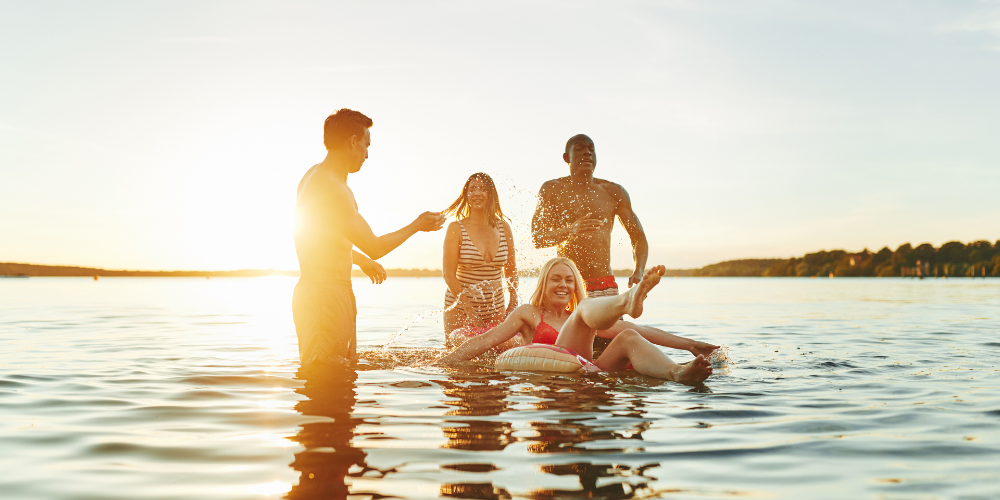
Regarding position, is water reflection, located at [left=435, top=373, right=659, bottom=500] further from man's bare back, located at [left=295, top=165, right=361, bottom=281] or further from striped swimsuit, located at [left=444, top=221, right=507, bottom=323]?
striped swimsuit, located at [left=444, top=221, right=507, bottom=323]

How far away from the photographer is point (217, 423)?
15.5ft

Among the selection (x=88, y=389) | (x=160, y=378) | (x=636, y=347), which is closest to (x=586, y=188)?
(x=636, y=347)

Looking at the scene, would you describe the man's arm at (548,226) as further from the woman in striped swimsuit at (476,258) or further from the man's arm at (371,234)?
the man's arm at (371,234)

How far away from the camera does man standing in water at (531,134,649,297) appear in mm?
9164

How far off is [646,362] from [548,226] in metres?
3.25

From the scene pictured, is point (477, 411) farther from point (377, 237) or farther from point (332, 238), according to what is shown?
point (332, 238)

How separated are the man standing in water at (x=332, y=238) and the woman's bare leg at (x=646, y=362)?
2.33m

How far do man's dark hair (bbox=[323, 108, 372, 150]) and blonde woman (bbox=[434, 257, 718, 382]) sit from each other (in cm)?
254

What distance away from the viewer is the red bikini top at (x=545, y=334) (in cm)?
748

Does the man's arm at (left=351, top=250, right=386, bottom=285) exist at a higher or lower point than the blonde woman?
higher

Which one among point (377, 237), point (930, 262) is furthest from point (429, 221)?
point (930, 262)

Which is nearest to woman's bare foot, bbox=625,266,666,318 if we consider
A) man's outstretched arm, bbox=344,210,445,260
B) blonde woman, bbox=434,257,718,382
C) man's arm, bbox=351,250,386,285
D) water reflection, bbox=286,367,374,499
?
blonde woman, bbox=434,257,718,382

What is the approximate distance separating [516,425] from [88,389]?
436 cm

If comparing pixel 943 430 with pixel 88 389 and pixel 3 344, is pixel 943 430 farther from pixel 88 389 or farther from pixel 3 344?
pixel 3 344
